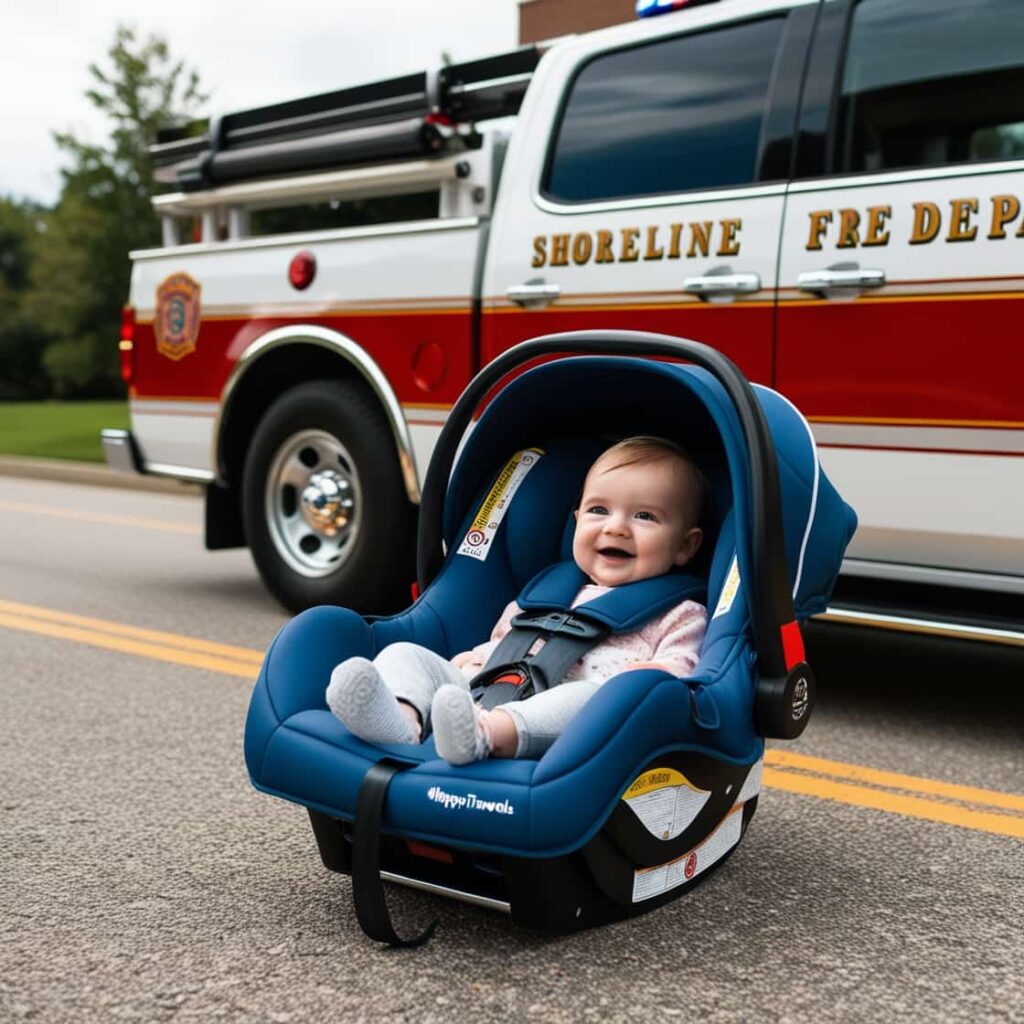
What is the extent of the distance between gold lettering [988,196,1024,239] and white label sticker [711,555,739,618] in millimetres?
1524

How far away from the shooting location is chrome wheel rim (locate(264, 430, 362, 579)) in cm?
554

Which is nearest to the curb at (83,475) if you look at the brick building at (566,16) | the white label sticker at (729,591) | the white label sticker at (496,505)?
the brick building at (566,16)

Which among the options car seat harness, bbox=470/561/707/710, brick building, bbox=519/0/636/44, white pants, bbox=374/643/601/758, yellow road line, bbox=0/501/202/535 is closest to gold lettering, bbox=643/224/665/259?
brick building, bbox=519/0/636/44

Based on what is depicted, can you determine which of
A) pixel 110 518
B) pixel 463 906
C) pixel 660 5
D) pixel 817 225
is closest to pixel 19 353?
pixel 110 518

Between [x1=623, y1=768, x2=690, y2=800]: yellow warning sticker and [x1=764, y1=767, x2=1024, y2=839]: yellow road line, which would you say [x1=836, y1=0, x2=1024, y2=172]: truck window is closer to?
[x1=764, y1=767, x2=1024, y2=839]: yellow road line

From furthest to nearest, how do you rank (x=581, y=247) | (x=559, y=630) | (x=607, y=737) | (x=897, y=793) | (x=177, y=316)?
(x=177, y=316) → (x=581, y=247) → (x=897, y=793) → (x=559, y=630) → (x=607, y=737)

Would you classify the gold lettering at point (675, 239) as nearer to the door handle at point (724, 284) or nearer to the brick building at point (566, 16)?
the door handle at point (724, 284)

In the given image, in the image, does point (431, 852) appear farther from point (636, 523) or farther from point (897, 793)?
point (897, 793)

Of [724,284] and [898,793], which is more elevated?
[724,284]

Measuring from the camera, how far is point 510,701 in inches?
110

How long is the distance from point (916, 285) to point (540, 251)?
4.64ft

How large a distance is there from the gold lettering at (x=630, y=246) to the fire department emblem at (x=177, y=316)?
2338 mm

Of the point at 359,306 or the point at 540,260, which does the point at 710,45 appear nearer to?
the point at 540,260

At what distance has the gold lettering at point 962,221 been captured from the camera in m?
3.82
